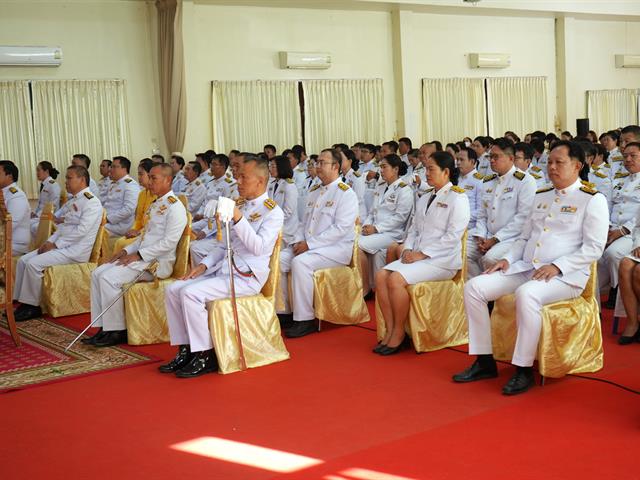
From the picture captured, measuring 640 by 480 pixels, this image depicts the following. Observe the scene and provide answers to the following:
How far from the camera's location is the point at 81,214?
23.0 ft

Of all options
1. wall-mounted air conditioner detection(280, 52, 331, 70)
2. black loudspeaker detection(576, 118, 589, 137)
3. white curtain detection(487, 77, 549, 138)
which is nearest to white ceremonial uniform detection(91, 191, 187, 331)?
wall-mounted air conditioner detection(280, 52, 331, 70)

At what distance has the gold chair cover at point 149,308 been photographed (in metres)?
5.85

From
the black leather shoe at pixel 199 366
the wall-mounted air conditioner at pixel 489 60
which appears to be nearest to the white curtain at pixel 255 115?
the wall-mounted air conditioner at pixel 489 60

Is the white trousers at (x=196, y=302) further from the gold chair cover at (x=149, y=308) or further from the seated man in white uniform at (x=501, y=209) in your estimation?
the seated man in white uniform at (x=501, y=209)

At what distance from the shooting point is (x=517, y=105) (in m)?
14.6

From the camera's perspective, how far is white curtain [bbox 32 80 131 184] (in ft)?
34.7

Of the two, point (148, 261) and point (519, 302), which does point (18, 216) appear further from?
point (519, 302)

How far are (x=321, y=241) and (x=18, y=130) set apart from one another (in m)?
6.03

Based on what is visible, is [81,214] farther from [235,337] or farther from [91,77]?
[91,77]

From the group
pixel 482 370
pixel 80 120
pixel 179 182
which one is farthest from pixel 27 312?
pixel 80 120

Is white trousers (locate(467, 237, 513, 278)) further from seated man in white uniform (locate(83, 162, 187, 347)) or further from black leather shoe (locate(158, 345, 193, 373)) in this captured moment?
black leather shoe (locate(158, 345, 193, 373))

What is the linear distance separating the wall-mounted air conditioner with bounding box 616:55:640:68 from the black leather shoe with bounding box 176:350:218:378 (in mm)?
13265

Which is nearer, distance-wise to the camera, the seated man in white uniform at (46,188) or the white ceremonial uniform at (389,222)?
the white ceremonial uniform at (389,222)

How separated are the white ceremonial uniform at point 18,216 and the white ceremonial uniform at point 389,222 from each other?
131 inches
